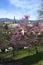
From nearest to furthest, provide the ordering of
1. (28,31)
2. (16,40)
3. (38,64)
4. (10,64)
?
1. (38,64)
2. (10,64)
3. (28,31)
4. (16,40)

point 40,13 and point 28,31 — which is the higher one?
point 40,13

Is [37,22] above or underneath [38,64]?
above

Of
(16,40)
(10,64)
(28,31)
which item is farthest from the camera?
(16,40)

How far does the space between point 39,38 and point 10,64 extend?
9.56m

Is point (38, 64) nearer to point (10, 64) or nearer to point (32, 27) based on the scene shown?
point (10, 64)

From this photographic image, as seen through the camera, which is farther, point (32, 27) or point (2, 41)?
point (2, 41)

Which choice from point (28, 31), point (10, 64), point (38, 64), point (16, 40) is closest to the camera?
point (38, 64)

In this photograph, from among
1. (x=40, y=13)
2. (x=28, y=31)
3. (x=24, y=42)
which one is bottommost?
(x=24, y=42)

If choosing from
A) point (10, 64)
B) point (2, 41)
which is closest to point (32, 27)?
point (2, 41)

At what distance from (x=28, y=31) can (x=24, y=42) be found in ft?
7.46

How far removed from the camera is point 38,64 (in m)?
13.8

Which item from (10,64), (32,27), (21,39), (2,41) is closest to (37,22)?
(32,27)

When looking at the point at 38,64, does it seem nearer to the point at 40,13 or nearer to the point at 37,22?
the point at 37,22

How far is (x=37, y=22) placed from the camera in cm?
2319
